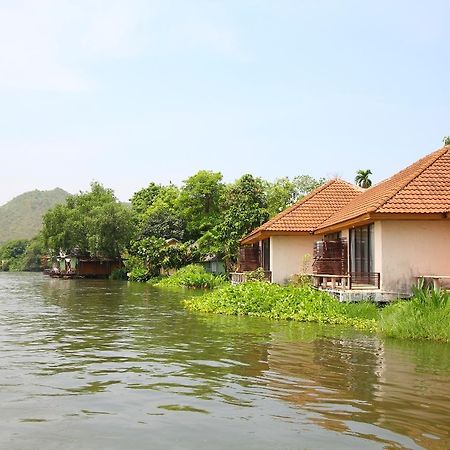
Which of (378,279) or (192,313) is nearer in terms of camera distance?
(378,279)

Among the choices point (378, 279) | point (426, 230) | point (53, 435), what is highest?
point (426, 230)

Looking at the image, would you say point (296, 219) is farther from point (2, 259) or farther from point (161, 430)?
point (2, 259)

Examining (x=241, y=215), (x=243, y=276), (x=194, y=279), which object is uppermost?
(x=241, y=215)

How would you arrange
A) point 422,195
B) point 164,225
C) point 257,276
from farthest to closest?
point 164,225, point 257,276, point 422,195

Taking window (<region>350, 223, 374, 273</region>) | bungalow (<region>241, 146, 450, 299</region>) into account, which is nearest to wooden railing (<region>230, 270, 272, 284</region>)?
bungalow (<region>241, 146, 450, 299</region>)

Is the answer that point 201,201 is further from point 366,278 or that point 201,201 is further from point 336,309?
point 336,309

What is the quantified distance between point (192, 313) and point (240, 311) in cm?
228

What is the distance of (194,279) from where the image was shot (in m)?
45.3

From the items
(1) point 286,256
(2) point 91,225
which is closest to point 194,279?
(1) point 286,256

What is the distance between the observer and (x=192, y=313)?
23.3 m

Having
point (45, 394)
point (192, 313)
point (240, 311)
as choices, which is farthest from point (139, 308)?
point (45, 394)

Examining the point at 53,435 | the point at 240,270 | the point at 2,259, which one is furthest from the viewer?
the point at 2,259

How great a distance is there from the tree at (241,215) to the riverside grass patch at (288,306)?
2453 cm

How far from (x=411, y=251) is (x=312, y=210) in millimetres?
11526
